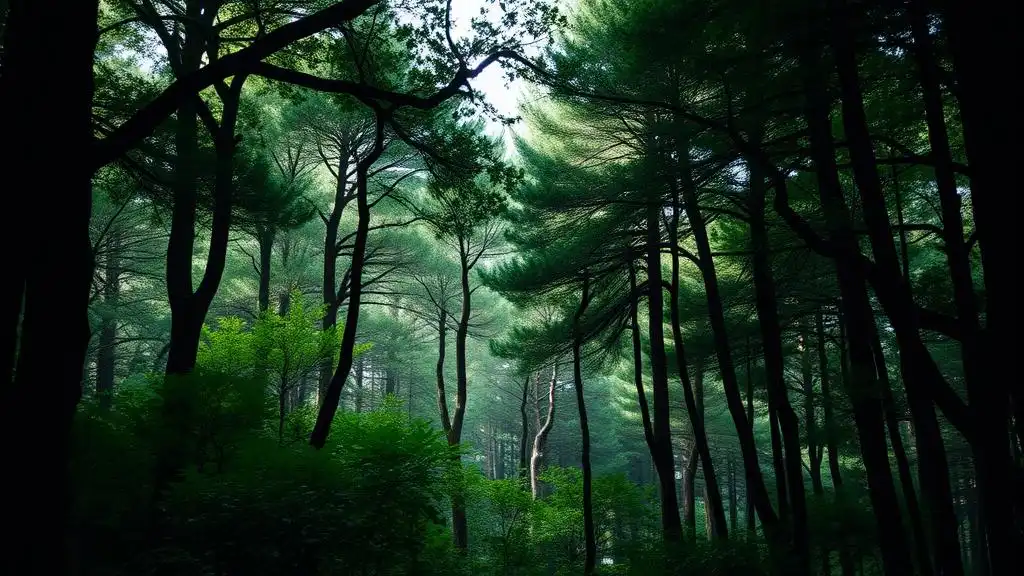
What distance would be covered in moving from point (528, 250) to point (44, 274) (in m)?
9.32

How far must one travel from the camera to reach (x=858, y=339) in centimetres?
547

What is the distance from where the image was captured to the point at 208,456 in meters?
5.63

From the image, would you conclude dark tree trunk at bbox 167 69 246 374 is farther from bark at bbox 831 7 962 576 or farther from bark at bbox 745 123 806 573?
bark at bbox 831 7 962 576

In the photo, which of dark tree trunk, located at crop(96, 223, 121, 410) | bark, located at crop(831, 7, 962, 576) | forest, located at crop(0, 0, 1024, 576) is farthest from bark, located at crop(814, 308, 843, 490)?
dark tree trunk, located at crop(96, 223, 121, 410)

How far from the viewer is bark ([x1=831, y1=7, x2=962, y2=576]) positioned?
14.9 feet

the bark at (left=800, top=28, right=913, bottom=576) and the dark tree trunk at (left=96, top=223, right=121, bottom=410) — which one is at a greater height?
the dark tree trunk at (left=96, top=223, right=121, bottom=410)

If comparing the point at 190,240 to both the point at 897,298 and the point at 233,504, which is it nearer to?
the point at 233,504

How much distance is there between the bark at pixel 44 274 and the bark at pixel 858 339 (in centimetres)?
470

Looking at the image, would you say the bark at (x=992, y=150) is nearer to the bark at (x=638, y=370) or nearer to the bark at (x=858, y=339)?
the bark at (x=858, y=339)

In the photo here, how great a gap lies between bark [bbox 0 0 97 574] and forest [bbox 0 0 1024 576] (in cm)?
1

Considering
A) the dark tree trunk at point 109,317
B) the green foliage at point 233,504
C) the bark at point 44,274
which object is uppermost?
the dark tree trunk at point 109,317

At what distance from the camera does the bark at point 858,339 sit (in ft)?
16.3

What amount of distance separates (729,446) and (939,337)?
1748cm

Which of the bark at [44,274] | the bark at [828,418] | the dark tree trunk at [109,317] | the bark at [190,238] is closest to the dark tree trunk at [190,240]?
the bark at [190,238]
